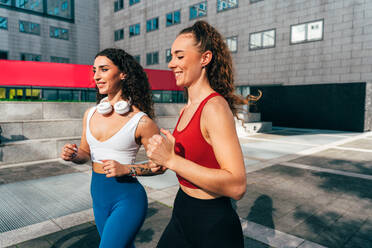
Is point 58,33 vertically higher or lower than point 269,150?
higher

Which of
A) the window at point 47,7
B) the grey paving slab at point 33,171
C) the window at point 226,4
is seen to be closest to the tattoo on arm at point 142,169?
the grey paving slab at point 33,171

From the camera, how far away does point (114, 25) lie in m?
35.8

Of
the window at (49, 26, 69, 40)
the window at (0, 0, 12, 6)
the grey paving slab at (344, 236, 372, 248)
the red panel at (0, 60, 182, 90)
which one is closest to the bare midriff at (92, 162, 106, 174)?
the grey paving slab at (344, 236, 372, 248)

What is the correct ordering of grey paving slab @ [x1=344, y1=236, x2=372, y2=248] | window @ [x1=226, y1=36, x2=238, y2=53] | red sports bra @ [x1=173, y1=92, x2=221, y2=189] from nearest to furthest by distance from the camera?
red sports bra @ [x1=173, y1=92, x2=221, y2=189]
grey paving slab @ [x1=344, y1=236, x2=372, y2=248]
window @ [x1=226, y1=36, x2=238, y2=53]

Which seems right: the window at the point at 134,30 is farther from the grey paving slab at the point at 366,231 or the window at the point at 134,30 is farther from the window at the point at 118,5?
the grey paving slab at the point at 366,231

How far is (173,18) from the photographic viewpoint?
93.9ft

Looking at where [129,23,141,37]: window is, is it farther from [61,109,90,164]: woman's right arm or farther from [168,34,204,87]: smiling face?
[168,34,204,87]: smiling face

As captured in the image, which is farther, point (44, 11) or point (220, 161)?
point (44, 11)

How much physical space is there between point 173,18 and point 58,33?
16809 mm

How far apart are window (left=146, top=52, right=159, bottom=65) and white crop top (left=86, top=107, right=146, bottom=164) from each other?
29055 millimetres

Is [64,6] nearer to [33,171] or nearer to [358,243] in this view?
[33,171]

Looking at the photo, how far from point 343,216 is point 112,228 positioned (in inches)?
168

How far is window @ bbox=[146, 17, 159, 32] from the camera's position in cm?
3038

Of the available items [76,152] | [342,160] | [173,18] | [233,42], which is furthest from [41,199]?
[173,18]
